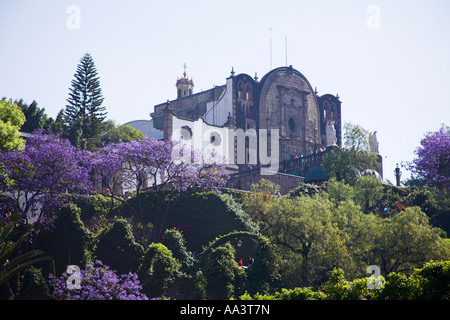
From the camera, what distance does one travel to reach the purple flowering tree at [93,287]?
26945 millimetres

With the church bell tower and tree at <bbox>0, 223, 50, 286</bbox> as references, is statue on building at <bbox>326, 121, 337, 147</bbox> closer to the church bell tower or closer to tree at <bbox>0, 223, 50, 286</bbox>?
the church bell tower

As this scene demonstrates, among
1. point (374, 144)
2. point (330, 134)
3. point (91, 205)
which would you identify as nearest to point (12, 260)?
point (91, 205)

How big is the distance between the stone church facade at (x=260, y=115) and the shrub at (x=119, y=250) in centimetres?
2852

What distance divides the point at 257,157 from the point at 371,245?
3505cm

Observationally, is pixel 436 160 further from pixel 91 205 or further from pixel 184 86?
pixel 184 86

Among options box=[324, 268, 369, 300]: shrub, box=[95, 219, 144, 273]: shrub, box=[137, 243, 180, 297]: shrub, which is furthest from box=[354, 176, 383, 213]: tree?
box=[324, 268, 369, 300]: shrub

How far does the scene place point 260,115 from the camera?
231ft

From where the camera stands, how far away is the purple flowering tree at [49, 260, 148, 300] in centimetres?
2695

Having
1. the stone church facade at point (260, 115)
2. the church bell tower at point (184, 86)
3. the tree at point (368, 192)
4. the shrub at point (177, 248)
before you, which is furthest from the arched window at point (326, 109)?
the shrub at point (177, 248)

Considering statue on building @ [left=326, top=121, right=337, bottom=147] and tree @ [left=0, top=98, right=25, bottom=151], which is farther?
statue on building @ [left=326, top=121, right=337, bottom=147]

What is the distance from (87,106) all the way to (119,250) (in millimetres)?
26620

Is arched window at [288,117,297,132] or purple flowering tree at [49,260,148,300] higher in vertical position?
arched window at [288,117,297,132]

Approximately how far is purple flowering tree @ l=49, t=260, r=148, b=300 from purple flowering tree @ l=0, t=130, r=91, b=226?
6.48 m

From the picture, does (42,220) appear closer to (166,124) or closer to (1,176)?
(1,176)
